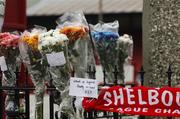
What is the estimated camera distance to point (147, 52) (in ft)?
20.5

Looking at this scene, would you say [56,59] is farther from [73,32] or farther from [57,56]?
[73,32]

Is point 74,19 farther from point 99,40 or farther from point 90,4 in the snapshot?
point 90,4

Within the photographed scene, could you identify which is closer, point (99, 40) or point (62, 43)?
point (62, 43)

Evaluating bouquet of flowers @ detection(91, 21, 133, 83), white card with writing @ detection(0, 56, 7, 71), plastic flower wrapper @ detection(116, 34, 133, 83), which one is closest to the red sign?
white card with writing @ detection(0, 56, 7, 71)

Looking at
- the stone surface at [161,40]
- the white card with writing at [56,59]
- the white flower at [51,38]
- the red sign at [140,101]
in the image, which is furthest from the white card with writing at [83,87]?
the stone surface at [161,40]

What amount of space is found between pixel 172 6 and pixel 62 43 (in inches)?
52.3

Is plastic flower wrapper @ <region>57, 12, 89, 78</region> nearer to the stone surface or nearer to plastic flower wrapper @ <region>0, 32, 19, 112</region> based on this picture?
plastic flower wrapper @ <region>0, 32, 19, 112</region>

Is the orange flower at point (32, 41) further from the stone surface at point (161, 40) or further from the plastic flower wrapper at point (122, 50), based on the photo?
the plastic flower wrapper at point (122, 50)

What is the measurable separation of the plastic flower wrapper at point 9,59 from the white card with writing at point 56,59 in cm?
114

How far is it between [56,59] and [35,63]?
0.68 meters

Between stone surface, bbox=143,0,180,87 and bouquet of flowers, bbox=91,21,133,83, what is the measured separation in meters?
2.55

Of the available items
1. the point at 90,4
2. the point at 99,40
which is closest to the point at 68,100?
the point at 99,40

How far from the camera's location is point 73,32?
19.3 ft

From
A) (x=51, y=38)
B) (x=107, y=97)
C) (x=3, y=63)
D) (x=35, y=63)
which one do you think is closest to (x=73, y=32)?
(x=51, y=38)
